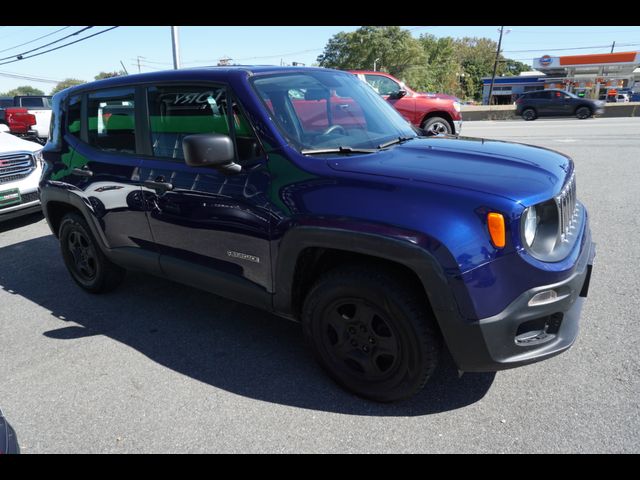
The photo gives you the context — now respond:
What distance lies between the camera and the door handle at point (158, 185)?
3.24m

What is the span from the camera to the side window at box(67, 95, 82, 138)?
4.10 m

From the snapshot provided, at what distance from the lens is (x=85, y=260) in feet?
14.2

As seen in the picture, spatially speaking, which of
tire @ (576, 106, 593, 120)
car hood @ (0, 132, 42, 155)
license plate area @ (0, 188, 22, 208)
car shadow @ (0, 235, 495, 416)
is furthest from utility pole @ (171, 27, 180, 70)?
tire @ (576, 106, 593, 120)

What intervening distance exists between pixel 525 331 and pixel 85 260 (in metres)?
3.71

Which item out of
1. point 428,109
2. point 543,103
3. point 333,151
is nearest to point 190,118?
point 333,151

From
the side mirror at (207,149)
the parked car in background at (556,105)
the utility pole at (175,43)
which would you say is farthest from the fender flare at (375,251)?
the parked car in background at (556,105)

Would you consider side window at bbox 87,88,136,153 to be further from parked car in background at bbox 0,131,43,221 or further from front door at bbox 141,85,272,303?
parked car in background at bbox 0,131,43,221

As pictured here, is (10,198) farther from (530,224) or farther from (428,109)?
(428,109)

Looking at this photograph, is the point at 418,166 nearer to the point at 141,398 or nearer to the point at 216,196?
the point at 216,196

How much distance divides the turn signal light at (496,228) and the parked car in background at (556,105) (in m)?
25.2

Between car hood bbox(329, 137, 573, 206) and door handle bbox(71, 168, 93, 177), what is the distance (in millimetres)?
2289

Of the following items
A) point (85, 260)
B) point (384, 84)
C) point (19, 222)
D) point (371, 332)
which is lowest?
point (19, 222)
